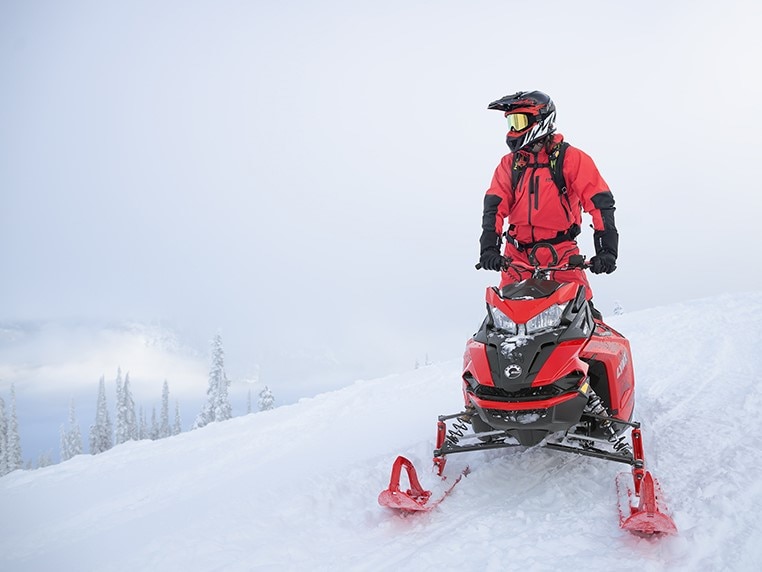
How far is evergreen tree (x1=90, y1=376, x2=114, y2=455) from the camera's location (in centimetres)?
5500

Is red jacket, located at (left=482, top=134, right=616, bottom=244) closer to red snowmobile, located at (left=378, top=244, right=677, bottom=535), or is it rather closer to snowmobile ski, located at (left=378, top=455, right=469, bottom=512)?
red snowmobile, located at (left=378, top=244, right=677, bottom=535)

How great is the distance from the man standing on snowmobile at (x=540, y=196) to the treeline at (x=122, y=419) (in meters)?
19.3

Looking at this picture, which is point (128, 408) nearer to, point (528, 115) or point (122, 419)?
point (122, 419)

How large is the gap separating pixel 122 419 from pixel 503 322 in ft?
201

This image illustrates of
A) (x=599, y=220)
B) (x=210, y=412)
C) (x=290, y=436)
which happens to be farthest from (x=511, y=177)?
(x=210, y=412)

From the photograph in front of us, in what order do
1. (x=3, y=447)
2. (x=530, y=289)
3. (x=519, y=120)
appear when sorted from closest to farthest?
(x=530, y=289), (x=519, y=120), (x=3, y=447)

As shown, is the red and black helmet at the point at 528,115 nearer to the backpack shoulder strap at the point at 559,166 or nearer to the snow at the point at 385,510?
the backpack shoulder strap at the point at 559,166

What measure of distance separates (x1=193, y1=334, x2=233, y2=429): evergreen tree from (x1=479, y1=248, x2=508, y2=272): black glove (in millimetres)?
36235

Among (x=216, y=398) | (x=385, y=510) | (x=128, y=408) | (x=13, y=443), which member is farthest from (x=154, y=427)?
(x=385, y=510)

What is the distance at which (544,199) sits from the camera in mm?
4871

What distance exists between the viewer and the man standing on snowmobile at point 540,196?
15.3 feet

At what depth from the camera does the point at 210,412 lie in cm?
3869

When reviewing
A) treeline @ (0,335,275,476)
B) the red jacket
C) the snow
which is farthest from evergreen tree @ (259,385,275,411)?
the red jacket

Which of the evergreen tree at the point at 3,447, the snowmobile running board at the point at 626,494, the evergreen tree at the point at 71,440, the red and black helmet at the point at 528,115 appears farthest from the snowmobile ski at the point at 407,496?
the evergreen tree at the point at 71,440
